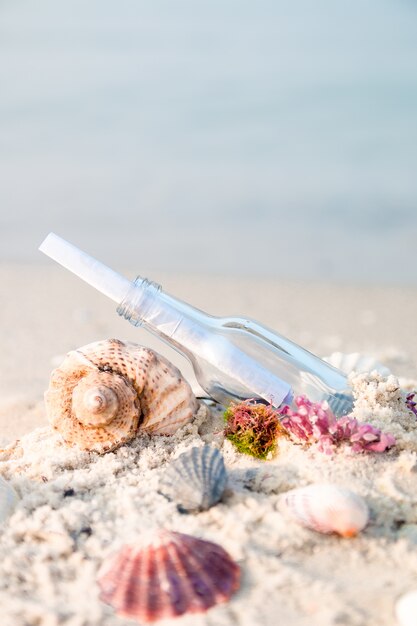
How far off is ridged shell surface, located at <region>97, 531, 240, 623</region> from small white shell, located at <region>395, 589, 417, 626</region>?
433 mm

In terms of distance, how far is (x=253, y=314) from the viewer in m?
6.96

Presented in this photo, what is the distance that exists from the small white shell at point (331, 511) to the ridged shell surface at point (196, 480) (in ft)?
0.84

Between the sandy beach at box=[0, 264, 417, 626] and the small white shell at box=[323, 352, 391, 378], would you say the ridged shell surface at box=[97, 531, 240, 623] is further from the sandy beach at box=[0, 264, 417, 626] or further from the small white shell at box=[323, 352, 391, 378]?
the small white shell at box=[323, 352, 391, 378]

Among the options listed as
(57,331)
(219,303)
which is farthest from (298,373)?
(219,303)

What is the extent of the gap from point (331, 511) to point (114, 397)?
1047 mm

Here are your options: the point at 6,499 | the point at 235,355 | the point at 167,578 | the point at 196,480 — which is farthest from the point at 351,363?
the point at 167,578

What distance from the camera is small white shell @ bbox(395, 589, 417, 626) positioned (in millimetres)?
1896

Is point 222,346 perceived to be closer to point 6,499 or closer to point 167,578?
point 6,499

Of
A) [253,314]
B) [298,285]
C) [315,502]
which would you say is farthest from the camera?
[298,285]

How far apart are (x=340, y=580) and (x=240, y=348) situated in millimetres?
1284

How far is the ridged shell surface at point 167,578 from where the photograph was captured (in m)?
1.99

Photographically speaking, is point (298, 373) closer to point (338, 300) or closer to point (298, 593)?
point (298, 593)

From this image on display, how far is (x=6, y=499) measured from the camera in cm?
257

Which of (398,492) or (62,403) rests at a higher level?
(398,492)
